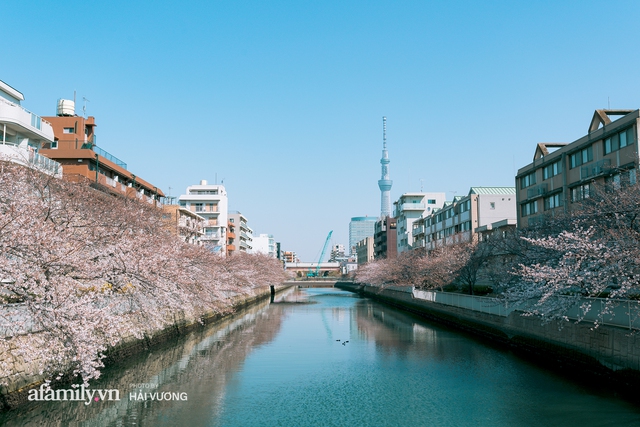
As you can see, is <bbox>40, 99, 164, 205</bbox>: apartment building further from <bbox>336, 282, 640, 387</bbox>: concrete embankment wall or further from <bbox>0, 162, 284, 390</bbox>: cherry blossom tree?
<bbox>336, 282, 640, 387</bbox>: concrete embankment wall

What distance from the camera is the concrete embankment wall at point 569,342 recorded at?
18.4 meters

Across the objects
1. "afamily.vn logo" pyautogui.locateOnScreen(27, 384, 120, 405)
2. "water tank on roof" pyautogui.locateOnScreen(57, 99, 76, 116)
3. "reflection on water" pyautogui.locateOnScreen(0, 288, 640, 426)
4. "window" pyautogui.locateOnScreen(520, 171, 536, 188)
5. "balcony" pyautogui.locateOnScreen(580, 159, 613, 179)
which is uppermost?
"water tank on roof" pyautogui.locateOnScreen(57, 99, 76, 116)

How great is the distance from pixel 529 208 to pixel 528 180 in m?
2.93

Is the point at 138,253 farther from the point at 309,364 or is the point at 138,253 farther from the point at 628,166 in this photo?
the point at 628,166

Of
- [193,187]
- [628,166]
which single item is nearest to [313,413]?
[628,166]

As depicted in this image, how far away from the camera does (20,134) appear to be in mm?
32375

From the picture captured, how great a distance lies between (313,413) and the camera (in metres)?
17.0

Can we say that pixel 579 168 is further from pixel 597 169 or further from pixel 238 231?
pixel 238 231

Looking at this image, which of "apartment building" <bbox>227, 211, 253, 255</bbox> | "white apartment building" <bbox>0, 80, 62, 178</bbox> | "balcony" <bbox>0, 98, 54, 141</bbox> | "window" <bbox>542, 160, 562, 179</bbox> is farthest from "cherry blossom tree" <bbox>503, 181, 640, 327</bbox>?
"apartment building" <bbox>227, 211, 253, 255</bbox>

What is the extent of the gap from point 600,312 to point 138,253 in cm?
1914

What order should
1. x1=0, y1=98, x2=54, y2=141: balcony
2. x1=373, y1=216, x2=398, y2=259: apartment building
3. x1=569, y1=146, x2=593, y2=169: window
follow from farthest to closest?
x1=373, y1=216, x2=398, y2=259: apartment building
x1=569, y1=146, x2=593, y2=169: window
x1=0, y1=98, x2=54, y2=141: balcony

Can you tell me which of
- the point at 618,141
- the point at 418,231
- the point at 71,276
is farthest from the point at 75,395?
the point at 418,231

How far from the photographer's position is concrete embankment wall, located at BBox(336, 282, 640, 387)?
18375 millimetres

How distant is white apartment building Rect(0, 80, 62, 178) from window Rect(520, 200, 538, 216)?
4126 centimetres
